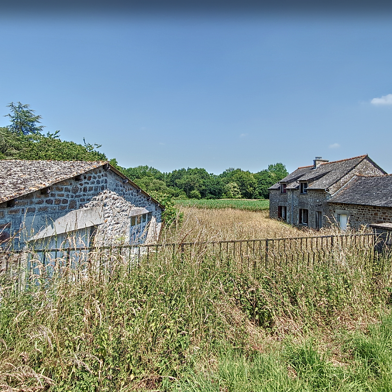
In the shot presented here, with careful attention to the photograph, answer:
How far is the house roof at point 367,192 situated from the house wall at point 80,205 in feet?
43.0

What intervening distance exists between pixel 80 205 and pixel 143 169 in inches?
2982

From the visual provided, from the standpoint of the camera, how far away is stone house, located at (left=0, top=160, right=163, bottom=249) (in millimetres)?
4637

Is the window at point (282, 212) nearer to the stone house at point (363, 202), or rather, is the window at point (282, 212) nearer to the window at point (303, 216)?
the window at point (303, 216)

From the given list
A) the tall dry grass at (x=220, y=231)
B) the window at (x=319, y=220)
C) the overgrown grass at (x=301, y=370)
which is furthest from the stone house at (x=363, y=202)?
the overgrown grass at (x=301, y=370)

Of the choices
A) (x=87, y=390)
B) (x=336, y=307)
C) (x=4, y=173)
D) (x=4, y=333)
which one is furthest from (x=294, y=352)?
(x=4, y=173)

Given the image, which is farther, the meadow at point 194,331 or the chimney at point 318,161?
the chimney at point 318,161

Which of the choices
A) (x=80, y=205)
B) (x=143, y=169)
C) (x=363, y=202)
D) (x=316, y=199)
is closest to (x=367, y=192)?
(x=363, y=202)

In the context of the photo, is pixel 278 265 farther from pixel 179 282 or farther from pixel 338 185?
pixel 338 185

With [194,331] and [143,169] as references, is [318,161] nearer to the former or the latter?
[194,331]

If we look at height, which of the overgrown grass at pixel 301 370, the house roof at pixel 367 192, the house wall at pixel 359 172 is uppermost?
the house wall at pixel 359 172

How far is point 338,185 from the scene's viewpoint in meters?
17.7

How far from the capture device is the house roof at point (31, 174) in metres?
4.61

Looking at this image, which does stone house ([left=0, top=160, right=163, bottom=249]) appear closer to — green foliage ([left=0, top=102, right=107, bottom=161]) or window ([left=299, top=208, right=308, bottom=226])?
green foliage ([left=0, top=102, right=107, bottom=161])

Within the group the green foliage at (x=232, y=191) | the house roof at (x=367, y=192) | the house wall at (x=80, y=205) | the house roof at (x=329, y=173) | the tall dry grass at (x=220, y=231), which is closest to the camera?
the house wall at (x=80, y=205)
